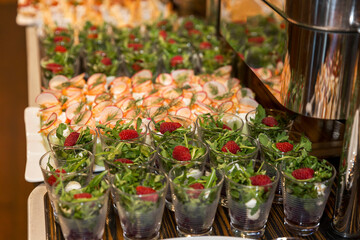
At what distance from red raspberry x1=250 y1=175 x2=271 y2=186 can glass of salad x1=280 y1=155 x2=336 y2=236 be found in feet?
0.23

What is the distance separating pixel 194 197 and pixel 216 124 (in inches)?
18.1

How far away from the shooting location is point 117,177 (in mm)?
Result: 1341

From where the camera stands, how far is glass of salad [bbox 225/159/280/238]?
4.31 ft

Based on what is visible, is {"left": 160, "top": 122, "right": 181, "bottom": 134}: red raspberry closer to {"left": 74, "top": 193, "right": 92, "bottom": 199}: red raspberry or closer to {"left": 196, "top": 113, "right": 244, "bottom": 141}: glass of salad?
{"left": 196, "top": 113, "right": 244, "bottom": 141}: glass of salad

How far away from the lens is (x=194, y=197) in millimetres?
1298

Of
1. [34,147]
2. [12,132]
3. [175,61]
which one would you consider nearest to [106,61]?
[175,61]

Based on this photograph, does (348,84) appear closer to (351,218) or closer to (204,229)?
(351,218)

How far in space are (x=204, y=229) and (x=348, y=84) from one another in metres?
0.57

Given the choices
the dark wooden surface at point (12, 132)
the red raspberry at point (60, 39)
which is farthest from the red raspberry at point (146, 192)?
the red raspberry at point (60, 39)

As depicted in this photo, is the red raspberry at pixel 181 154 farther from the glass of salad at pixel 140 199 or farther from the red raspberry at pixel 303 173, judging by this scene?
the red raspberry at pixel 303 173

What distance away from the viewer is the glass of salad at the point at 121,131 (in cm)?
160

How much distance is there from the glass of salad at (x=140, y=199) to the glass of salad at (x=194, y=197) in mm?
43

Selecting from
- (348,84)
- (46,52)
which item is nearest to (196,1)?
(46,52)

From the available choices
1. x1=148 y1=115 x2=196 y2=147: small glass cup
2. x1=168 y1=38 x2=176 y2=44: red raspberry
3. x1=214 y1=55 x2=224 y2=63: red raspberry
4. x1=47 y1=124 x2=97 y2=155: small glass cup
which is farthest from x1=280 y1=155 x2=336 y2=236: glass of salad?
x1=168 y1=38 x2=176 y2=44: red raspberry
